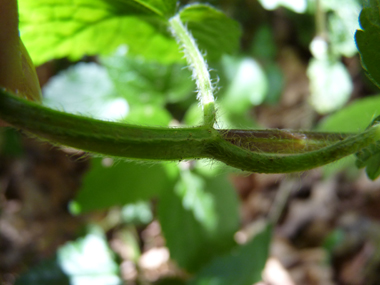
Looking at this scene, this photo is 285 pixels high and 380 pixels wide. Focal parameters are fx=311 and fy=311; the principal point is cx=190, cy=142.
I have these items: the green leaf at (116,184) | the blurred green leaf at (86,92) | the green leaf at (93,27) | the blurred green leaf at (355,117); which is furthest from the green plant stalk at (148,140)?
the blurred green leaf at (86,92)

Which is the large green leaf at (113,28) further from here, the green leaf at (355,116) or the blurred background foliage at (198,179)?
the green leaf at (355,116)

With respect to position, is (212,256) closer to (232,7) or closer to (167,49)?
(167,49)

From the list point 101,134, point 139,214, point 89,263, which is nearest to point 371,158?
point 101,134

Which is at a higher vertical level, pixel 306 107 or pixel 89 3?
pixel 306 107

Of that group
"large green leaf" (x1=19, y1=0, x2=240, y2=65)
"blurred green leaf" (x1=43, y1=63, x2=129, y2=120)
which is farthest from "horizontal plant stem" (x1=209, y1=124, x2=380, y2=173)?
"blurred green leaf" (x1=43, y1=63, x2=129, y2=120)

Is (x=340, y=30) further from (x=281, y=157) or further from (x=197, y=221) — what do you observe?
(x=281, y=157)

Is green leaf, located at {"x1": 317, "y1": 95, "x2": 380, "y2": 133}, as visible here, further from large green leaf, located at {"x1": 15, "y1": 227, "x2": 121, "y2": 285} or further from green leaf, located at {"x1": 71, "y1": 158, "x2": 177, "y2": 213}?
large green leaf, located at {"x1": 15, "y1": 227, "x2": 121, "y2": 285}

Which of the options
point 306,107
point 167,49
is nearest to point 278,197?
point 306,107
